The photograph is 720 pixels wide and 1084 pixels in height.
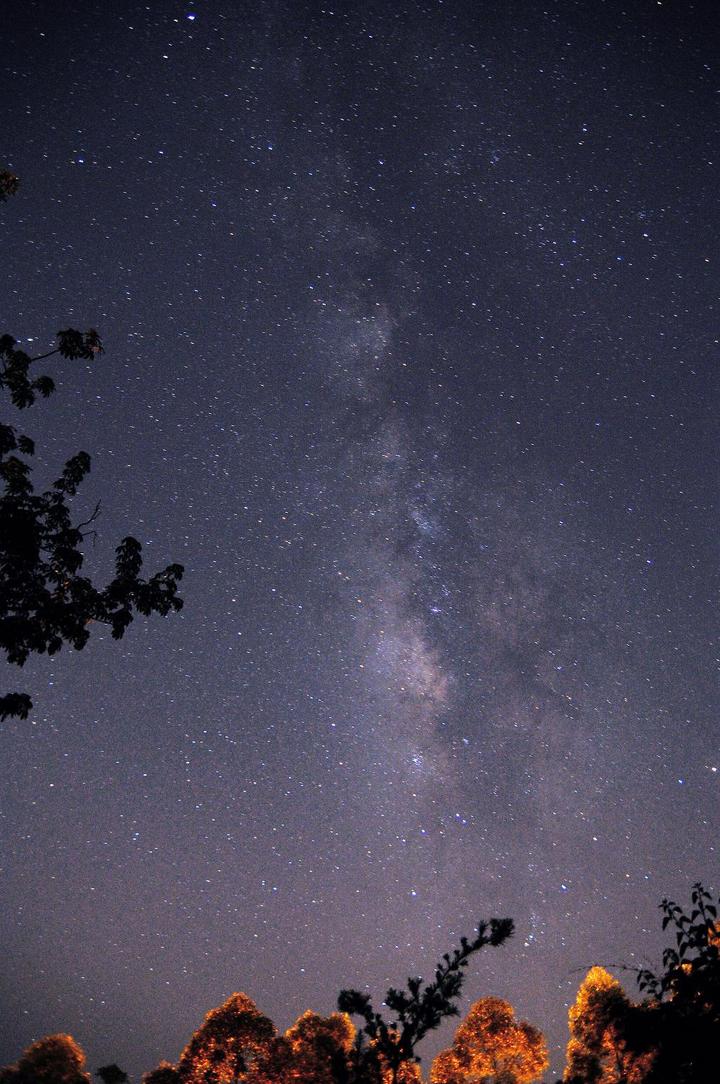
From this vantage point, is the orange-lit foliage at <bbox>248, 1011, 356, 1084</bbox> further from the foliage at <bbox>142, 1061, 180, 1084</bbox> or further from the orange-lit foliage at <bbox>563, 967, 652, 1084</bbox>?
the orange-lit foliage at <bbox>563, 967, 652, 1084</bbox>

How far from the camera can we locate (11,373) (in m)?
11.6

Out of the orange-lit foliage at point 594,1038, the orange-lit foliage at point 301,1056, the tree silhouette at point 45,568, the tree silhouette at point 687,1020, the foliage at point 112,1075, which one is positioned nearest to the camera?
the tree silhouette at point 687,1020

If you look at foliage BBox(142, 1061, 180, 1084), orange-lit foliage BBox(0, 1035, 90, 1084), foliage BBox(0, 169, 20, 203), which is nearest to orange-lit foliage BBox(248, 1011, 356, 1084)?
foliage BBox(142, 1061, 180, 1084)

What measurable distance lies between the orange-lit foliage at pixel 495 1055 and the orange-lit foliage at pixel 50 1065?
17.4 m

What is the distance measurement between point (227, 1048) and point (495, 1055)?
1076cm

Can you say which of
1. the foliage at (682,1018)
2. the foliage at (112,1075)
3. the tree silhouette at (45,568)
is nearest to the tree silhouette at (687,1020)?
the foliage at (682,1018)

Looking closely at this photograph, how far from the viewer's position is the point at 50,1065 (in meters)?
30.3

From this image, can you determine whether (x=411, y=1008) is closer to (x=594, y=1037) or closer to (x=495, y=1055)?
(x=594, y=1037)

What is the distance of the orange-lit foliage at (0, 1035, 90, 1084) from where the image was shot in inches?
1182

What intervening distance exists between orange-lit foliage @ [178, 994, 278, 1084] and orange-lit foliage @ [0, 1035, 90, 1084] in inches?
349

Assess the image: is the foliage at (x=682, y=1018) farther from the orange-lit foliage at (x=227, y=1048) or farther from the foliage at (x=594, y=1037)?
the orange-lit foliage at (x=227, y=1048)

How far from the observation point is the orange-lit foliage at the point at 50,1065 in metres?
30.0

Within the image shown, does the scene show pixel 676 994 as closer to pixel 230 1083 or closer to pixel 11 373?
pixel 11 373

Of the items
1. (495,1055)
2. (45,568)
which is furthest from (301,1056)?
(45,568)
